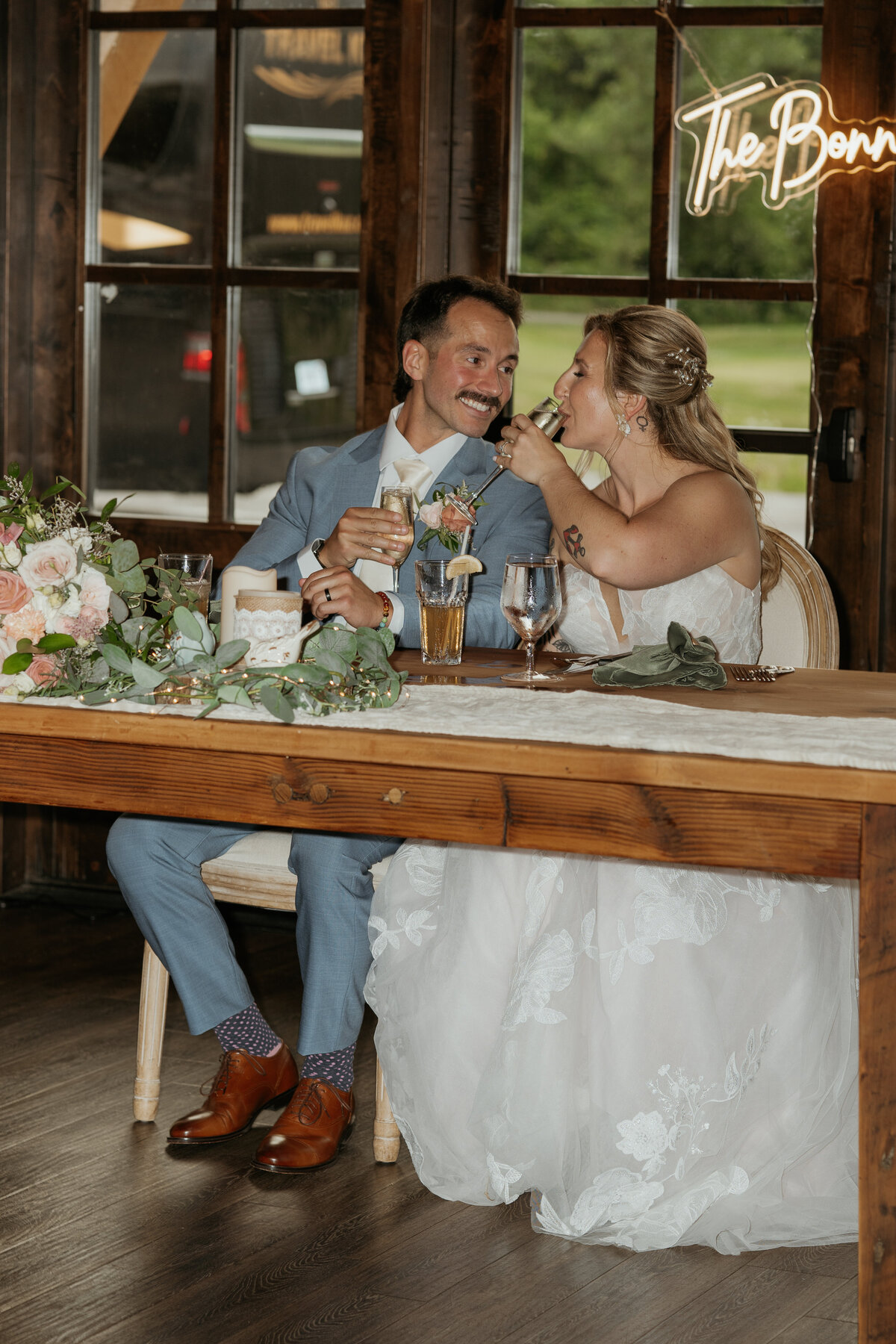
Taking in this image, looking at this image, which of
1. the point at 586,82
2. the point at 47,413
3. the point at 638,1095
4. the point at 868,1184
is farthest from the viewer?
the point at 47,413

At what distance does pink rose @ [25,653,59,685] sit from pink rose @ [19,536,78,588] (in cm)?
8

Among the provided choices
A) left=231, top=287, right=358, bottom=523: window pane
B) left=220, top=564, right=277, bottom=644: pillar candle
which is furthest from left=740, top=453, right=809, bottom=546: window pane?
left=220, top=564, right=277, bottom=644: pillar candle

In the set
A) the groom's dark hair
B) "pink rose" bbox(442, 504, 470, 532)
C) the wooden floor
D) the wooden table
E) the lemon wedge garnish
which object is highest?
the groom's dark hair

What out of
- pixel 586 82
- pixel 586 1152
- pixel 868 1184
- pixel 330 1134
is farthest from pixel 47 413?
pixel 868 1184

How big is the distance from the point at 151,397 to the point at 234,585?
182 centimetres

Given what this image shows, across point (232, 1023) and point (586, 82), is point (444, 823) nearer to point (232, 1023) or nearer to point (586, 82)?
point (232, 1023)

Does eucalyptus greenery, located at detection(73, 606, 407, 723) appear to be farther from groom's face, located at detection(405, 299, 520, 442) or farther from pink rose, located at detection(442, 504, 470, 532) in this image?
groom's face, located at detection(405, 299, 520, 442)

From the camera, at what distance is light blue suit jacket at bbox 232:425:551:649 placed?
2455 mm

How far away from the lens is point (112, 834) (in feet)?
7.48

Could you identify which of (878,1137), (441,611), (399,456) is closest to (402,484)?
(399,456)

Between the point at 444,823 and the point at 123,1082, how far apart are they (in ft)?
4.21

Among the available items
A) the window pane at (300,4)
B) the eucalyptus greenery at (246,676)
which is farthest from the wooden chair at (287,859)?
the window pane at (300,4)

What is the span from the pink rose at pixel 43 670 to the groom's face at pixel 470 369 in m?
1.21

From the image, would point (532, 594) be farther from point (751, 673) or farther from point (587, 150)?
point (587, 150)
